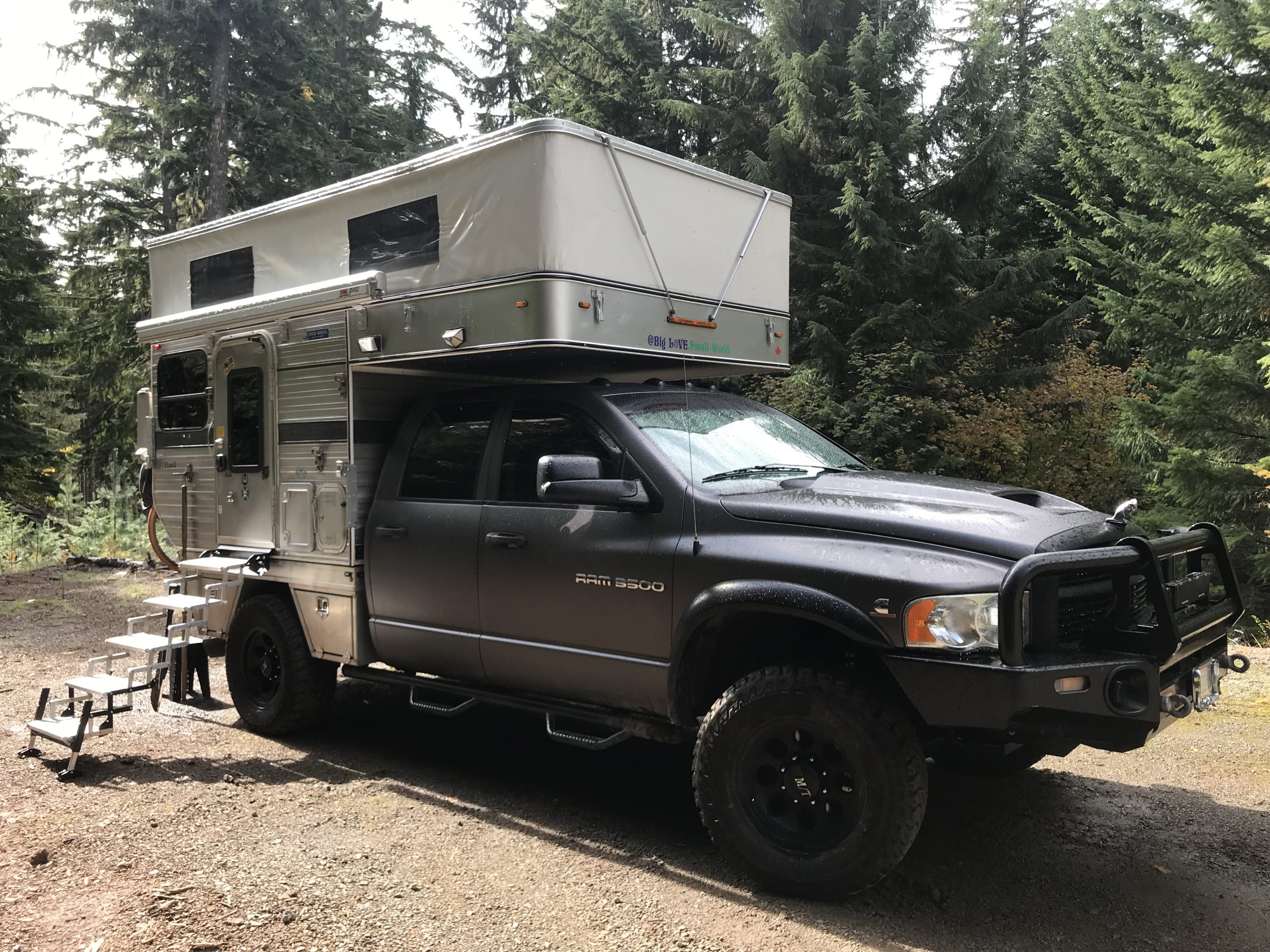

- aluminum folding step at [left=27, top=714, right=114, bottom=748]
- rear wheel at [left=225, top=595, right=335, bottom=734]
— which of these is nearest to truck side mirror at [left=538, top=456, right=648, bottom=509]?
rear wheel at [left=225, top=595, right=335, bottom=734]

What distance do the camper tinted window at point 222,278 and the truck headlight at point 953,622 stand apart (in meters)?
4.80

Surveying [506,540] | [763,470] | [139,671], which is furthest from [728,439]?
[139,671]

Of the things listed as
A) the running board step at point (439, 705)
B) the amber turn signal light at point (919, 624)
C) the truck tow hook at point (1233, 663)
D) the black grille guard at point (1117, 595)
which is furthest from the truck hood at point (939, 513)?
the running board step at point (439, 705)

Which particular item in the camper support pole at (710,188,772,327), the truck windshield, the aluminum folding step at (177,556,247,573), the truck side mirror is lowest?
the aluminum folding step at (177,556,247,573)

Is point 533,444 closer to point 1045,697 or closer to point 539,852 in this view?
point 539,852

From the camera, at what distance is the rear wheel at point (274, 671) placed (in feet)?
18.8

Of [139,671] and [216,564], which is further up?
[216,564]

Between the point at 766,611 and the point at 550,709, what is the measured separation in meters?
1.31

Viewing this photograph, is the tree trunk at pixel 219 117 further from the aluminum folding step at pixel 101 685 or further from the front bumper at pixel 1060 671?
the front bumper at pixel 1060 671

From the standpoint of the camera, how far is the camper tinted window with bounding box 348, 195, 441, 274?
5145 millimetres

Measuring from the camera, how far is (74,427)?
68.4 ft

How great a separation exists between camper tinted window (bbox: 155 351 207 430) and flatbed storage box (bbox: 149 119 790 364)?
1.57 ft

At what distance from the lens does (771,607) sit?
3.71m

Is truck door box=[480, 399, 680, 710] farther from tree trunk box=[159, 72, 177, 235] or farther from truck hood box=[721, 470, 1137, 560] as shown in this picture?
tree trunk box=[159, 72, 177, 235]
